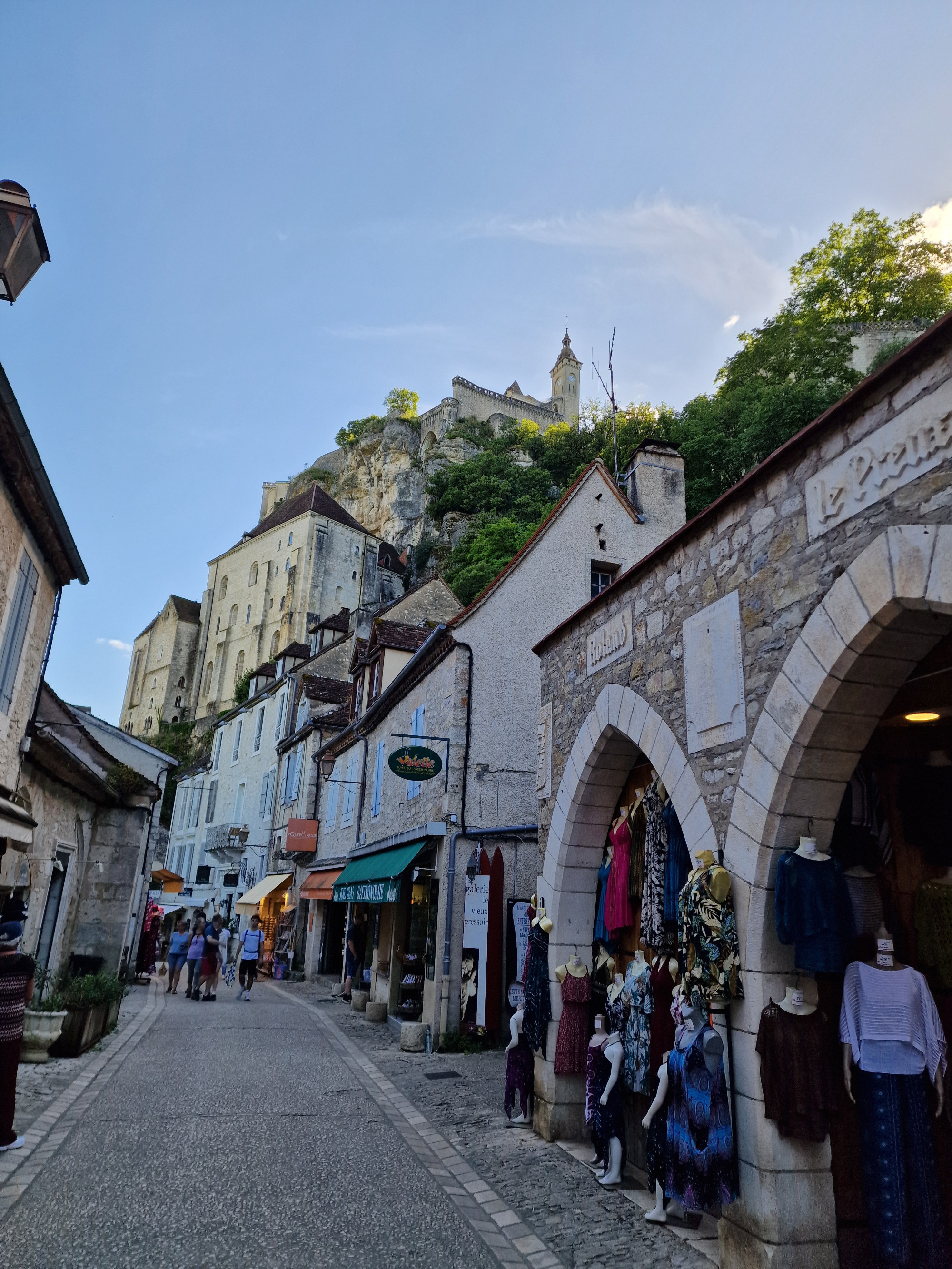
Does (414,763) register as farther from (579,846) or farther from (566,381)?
(566,381)

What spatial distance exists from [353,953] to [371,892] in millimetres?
3930

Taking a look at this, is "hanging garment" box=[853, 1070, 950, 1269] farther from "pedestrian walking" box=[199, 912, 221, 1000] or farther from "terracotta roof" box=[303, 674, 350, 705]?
"terracotta roof" box=[303, 674, 350, 705]

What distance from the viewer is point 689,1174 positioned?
4.20 m

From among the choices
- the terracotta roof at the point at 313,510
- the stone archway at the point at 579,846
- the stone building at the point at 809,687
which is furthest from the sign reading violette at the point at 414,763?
the terracotta roof at the point at 313,510

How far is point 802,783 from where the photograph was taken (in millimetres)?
4133

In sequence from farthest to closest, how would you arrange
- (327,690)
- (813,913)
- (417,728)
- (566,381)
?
(566,381) → (327,690) → (417,728) → (813,913)

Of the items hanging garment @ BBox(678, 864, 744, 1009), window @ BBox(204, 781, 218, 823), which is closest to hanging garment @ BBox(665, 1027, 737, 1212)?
hanging garment @ BBox(678, 864, 744, 1009)

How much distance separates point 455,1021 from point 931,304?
29.5 m

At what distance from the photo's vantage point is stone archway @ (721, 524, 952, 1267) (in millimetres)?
3584

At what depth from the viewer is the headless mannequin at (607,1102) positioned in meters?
5.43

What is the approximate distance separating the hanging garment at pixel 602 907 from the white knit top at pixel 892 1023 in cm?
272

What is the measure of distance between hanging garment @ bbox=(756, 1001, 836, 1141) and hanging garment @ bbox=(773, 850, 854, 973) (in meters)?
0.35

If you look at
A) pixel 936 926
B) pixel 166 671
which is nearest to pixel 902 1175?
pixel 936 926

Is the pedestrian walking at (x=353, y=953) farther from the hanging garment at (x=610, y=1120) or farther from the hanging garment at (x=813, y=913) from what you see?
the hanging garment at (x=813, y=913)
